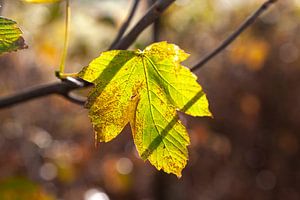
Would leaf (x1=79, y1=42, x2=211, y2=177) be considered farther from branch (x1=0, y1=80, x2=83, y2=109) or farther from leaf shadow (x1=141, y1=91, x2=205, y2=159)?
branch (x1=0, y1=80, x2=83, y2=109)

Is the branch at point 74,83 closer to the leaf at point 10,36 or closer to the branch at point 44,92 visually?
the branch at point 44,92

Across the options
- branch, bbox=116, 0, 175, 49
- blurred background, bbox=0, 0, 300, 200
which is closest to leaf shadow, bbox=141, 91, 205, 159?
branch, bbox=116, 0, 175, 49

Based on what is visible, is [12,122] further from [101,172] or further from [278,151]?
[278,151]

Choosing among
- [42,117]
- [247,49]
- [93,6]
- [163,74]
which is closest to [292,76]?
[247,49]

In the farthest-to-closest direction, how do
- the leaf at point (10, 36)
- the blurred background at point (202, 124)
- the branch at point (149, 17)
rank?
the blurred background at point (202, 124) → the branch at point (149, 17) → the leaf at point (10, 36)

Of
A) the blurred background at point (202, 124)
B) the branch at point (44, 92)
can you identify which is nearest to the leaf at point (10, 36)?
the branch at point (44, 92)

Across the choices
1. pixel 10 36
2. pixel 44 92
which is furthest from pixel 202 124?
pixel 10 36
